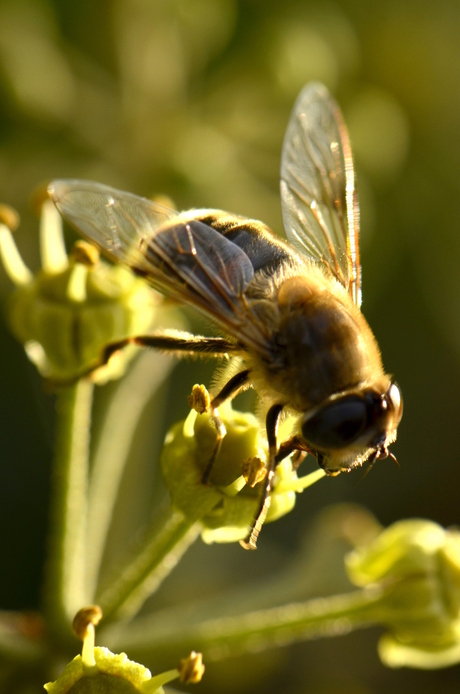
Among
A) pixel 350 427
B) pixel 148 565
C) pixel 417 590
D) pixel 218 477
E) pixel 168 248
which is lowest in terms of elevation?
pixel 417 590

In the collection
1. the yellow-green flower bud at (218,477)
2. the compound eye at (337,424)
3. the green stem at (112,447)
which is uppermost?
the compound eye at (337,424)

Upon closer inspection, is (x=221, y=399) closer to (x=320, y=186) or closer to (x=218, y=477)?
(x=218, y=477)

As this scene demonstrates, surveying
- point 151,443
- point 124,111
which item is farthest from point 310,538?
point 124,111

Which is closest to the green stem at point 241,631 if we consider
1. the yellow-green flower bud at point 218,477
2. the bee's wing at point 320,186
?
the yellow-green flower bud at point 218,477

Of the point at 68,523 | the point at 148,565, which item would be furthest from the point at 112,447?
the point at 148,565

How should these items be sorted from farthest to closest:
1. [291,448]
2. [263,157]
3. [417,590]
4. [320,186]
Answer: [263,157] < [320,186] < [417,590] < [291,448]

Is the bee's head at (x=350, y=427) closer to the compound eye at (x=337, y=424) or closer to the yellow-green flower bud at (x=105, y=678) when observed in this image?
the compound eye at (x=337, y=424)

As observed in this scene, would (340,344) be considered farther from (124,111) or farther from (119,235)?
(124,111)
